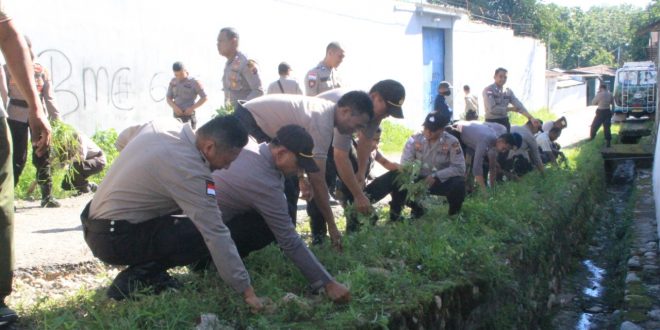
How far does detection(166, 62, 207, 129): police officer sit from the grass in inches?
137

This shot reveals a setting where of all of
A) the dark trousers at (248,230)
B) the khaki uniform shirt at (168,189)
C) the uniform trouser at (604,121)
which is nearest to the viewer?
the khaki uniform shirt at (168,189)

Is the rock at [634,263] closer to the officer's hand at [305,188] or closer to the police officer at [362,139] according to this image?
the police officer at [362,139]

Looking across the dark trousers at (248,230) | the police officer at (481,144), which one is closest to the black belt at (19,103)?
the dark trousers at (248,230)

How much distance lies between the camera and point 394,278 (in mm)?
3945

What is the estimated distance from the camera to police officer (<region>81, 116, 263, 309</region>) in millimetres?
3078

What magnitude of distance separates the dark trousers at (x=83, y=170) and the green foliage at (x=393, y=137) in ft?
21.9

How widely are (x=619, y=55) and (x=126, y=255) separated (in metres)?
64.1

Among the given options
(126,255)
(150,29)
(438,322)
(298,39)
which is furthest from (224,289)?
(298,39)

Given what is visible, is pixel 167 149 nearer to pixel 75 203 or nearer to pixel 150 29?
pixel 75 203

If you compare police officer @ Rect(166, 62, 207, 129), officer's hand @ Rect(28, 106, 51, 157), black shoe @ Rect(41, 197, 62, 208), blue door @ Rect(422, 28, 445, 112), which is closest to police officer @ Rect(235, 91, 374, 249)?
officer's hand @ Rect(28, 106, 51, 157)

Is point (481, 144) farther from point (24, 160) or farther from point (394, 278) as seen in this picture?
point (24, 160)

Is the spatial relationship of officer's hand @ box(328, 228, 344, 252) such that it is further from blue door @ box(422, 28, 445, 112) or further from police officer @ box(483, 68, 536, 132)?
blue door @ box(422, 28, 445, 112)

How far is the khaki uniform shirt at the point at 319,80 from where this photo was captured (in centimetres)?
689

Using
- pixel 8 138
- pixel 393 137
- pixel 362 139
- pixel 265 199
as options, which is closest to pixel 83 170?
pixel 362 139
